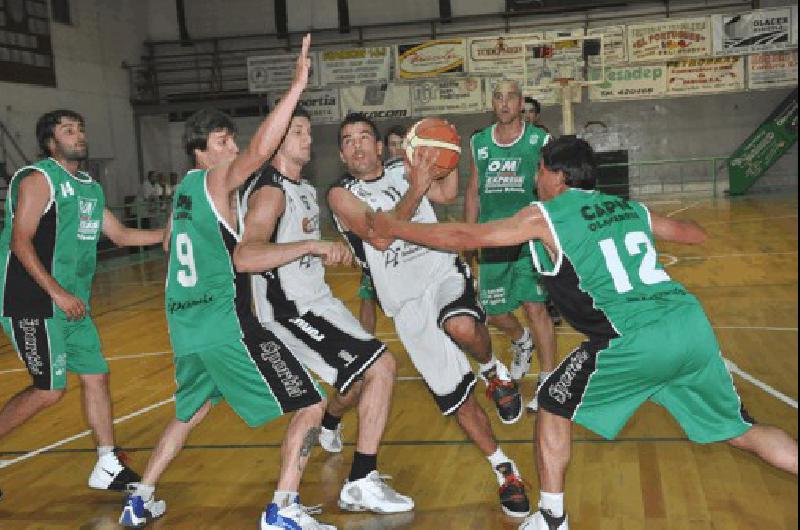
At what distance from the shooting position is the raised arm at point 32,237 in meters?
4.47

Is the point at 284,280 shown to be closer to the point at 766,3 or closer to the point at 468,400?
the point at 468,400

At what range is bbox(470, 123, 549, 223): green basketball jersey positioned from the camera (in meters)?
6.22

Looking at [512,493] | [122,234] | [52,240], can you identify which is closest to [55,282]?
[52,240]

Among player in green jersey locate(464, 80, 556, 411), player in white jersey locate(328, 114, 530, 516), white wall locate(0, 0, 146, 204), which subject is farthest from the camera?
white wall locate(0, 0, 146, 204)

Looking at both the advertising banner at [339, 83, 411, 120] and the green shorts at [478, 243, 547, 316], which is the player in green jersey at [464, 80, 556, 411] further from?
the advertising banner at [339, 83, 411, 120]

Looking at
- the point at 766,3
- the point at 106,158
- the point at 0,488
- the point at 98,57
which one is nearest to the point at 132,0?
the point at 98,57

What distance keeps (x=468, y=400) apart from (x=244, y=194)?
1491mm

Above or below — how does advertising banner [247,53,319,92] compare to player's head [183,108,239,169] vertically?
above

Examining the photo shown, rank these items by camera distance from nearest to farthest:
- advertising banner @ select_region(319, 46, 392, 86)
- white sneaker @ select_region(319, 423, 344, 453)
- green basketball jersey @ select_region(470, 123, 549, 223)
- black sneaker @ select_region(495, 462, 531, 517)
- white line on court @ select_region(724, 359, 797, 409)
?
black sneaker @ select_region(495, 462, 531, 517) → white sneaker @ select_region(319, 423, 344, 453) → white line on court @ select_region(724, 359, 797, 409) → green basketball jersey @ select_region(470, 123, 549, 223) → advertising banner @ select_region(319, 46, 392, 86)

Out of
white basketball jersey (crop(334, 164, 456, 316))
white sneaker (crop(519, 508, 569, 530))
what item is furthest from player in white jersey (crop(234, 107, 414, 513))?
Answer: white sneaker (crop(519, 508, 569, 530))

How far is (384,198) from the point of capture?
464 cm

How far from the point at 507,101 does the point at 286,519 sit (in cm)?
349

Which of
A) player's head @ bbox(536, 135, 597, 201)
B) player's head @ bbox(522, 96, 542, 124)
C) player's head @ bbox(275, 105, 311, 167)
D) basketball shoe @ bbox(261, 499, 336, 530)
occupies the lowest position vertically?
basketball shoe @ bbox(261, 499, 336, 530)

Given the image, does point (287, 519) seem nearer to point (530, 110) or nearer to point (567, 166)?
point (567, 166)
